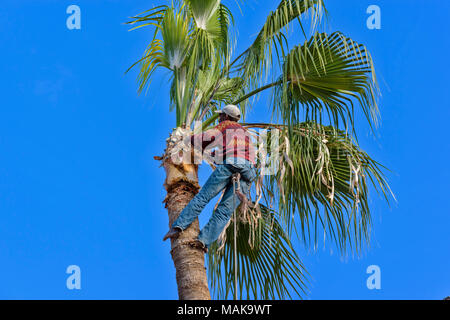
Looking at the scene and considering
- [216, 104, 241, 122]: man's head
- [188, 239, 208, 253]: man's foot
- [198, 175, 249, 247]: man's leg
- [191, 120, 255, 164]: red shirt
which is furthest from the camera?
[216, 104, 241, 122]: man's head

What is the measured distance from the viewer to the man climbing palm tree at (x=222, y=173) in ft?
22.7

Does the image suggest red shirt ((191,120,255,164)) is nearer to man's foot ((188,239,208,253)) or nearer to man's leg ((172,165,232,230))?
man's leg ((172,165,232,230))

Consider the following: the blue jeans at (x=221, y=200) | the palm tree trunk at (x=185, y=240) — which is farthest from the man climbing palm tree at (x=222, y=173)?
the palm tree trunk at (x=185, y=240)

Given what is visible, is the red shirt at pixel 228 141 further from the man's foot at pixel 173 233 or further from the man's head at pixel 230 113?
the man's foot at pixel 173 233

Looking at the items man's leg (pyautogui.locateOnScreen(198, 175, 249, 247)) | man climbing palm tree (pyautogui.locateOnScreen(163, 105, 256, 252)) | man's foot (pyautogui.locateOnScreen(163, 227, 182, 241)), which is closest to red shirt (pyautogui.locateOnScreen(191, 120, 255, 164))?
man climbing palm tree (pyautogui.locateOnScreen(163, 105, 256, 252))

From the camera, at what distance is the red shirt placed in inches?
290

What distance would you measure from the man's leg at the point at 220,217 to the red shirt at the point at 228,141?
314 millimetres

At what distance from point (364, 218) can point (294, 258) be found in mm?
1011

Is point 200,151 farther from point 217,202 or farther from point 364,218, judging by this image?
point 364,218

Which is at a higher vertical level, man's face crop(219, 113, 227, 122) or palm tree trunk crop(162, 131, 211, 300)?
man's face crop(219, 113, 227, 122)

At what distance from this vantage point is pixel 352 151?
8.36 meters

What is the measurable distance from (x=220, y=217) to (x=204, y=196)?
0.28 m

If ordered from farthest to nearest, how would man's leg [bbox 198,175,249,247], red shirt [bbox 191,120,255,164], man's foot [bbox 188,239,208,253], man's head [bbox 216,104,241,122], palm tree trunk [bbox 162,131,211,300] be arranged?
man's head [bbox 216,104,241,122], red shirt [bbox 191,120,255,164], man's leg [bbox 198,175,249,247], man's foot [bbox 188,239,208,253], palm tree trunk [bbox 162,131,211,300]
